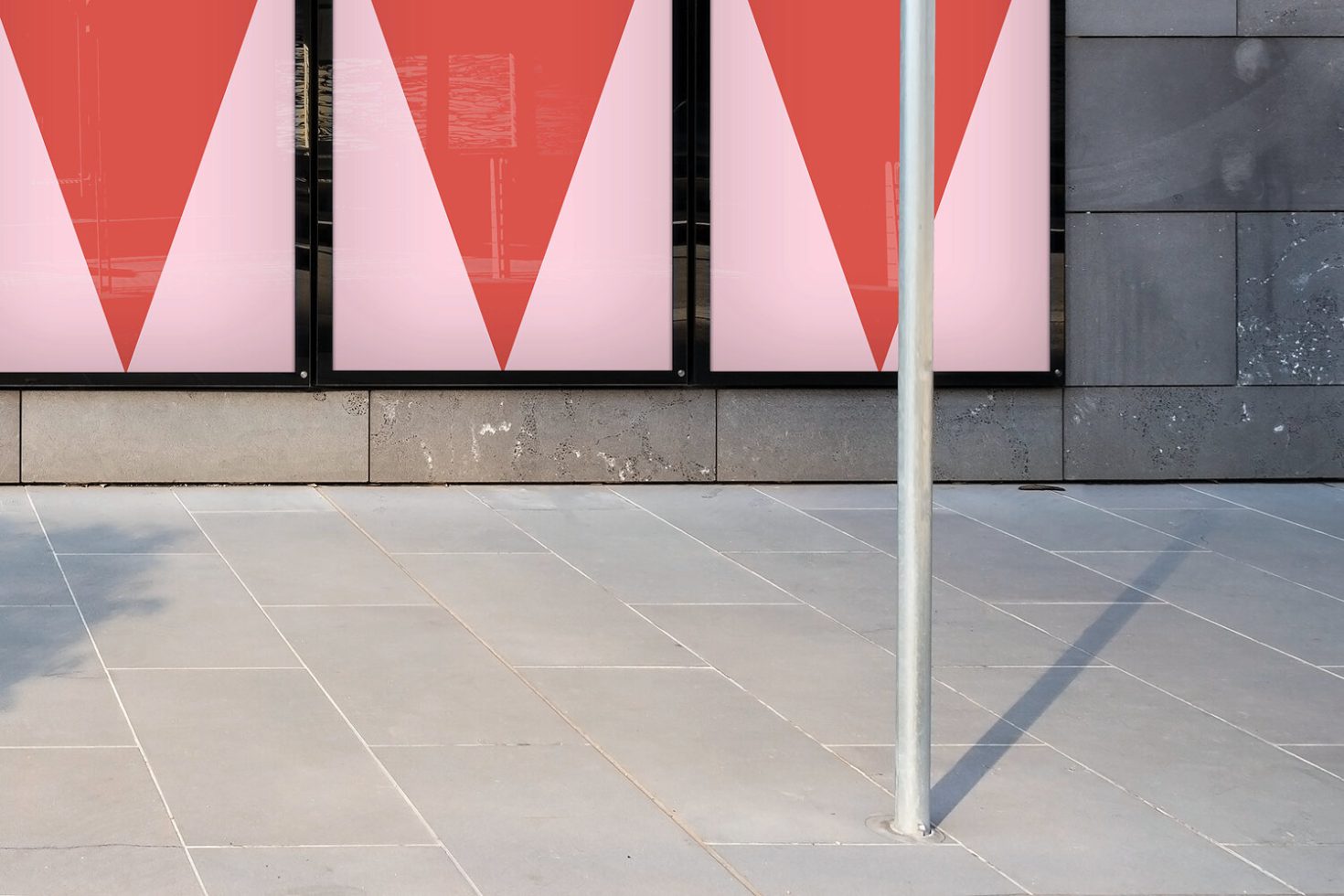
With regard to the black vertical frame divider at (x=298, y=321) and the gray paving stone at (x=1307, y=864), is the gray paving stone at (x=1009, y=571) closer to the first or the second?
the gray paving stone at (x=1307, y=864)

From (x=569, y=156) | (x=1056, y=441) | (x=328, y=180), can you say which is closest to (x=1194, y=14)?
(x=1056, y=441)

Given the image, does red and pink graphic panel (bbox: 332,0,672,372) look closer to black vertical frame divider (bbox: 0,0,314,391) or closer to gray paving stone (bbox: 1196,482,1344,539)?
black vertical frame divider (bbox: 0,0,314,391)

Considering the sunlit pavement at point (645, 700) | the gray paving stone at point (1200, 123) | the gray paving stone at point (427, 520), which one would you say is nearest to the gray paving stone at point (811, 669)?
the sunlit pavement at point (645, 700)

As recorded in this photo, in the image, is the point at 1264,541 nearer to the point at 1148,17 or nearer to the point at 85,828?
the point at 1148,17

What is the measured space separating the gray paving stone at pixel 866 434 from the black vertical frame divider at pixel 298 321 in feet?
8.10

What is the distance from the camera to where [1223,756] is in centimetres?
547

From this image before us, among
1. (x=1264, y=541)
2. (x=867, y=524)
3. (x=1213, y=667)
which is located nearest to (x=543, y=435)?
(x=867, y=524)

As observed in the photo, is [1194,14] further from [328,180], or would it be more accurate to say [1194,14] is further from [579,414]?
[328,180]

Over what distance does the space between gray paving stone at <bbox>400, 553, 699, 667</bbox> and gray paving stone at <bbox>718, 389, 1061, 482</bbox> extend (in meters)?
2.51

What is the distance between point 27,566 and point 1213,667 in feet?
16.7

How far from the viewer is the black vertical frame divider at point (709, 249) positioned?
10688 mm

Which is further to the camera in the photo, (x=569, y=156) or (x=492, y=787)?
(x=569, y=156)

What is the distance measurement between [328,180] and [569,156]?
4.57 feet

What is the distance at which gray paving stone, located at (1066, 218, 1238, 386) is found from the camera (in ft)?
36.0
